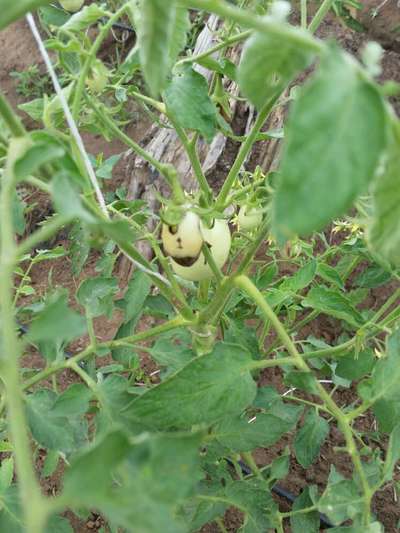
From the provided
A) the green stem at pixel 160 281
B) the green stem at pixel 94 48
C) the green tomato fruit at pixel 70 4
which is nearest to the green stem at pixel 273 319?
the green stem at pixel 160 281

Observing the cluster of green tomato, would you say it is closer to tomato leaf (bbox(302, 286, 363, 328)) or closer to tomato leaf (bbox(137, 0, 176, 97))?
tomato leaf (bbox(302, 286, 363, 328))

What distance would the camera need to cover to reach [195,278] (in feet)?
2.88

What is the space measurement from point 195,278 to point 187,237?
0.37 ft

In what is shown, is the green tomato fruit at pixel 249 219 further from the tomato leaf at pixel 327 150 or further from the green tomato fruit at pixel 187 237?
the tomato leaf at pixel 327 150

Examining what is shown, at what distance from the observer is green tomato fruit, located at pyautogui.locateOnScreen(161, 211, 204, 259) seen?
2.56 feet

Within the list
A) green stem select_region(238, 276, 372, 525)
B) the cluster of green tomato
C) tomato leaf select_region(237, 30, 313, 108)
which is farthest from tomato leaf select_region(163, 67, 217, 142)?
tomato leaf select_region(237, 30, 313, 108)

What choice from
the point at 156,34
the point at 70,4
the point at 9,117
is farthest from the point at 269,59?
the point at 70,4

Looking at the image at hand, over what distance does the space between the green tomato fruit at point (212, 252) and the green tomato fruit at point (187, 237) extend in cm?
4

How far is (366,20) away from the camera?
2.69 m

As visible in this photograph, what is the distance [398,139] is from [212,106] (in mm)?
411

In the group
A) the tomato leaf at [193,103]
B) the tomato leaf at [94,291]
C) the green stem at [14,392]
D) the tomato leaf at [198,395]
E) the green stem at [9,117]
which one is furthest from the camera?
the tomato leaf at [94,291]

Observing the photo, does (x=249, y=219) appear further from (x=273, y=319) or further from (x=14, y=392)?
(x=14, y=392)

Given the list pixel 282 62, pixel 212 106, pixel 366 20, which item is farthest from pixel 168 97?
pixel 366 20

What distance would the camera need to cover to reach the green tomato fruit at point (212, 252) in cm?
84
